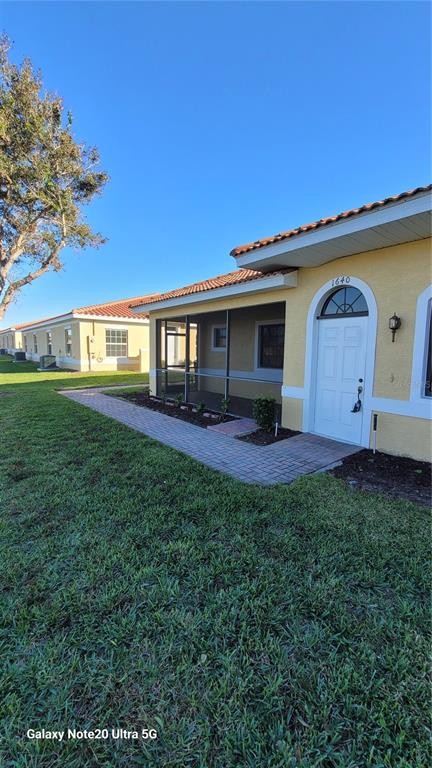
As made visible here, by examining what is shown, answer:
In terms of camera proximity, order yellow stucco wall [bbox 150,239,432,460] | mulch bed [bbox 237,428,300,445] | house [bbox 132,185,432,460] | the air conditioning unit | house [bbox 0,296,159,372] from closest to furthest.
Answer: house [bbox 132,185,432,460], yellow stucco wall [bbox 150,239,432,460], mulch bed [bbox 237,428,300,445], house [bbox 0,296,159,372], the air conditioning unit

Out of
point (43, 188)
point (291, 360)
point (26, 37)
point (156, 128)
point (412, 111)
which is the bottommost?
point (291, 360)

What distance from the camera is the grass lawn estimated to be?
152cm

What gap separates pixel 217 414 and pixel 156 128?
1079cm

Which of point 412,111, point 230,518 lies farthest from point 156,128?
point 230,518

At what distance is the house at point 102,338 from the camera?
20.9 metres

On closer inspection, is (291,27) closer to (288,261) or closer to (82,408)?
(288,261)

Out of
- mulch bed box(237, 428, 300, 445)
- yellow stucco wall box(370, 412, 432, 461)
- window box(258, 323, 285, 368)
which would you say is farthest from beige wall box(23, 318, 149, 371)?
yellow stucco wall box(370, 412, 432, 461)

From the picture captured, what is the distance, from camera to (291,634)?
2080mm

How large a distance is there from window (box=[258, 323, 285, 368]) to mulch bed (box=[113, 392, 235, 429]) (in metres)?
2.90

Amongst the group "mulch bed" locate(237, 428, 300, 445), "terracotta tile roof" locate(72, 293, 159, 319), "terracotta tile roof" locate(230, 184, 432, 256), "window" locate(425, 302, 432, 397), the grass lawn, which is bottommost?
the grass lawn

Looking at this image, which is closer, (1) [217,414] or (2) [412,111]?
(2) [412,111]

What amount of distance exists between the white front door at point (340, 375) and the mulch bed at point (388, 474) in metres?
0.72

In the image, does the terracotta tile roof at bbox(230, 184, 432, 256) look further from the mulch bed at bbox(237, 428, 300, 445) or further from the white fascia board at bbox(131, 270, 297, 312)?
the mulch bed at bbox(237, 428, 300, 445)

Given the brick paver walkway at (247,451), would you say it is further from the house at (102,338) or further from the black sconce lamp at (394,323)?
the house at (102,338)
